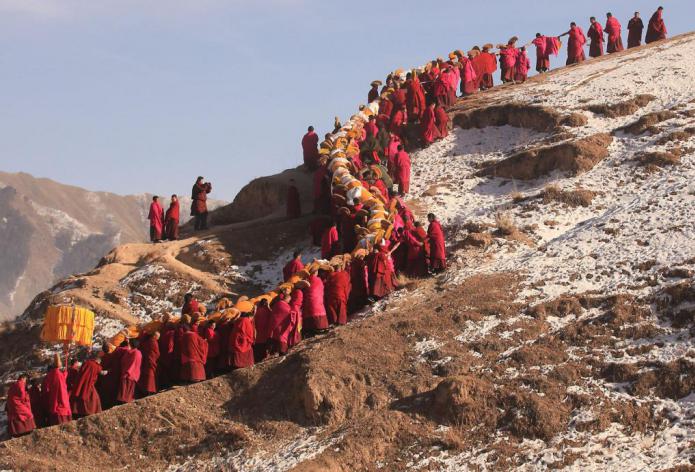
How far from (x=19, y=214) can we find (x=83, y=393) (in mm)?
76841

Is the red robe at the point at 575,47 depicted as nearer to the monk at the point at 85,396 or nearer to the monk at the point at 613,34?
the monk at the point at 613,34

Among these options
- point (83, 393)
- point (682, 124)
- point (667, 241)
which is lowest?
point (83, 393)

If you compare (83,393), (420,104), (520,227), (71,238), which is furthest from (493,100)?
(71,238)

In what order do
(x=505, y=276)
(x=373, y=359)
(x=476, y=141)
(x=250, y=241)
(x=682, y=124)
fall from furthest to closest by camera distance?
(x=476, y=141), (x=682, y=124), (x=250, y=241), (x=505, y=276), (x=373, y=359)

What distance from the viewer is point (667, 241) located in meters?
18.0

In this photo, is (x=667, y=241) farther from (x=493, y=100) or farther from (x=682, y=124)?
(x=493, y=100)

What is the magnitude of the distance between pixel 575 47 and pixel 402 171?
10.6 meters

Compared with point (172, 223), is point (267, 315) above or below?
below

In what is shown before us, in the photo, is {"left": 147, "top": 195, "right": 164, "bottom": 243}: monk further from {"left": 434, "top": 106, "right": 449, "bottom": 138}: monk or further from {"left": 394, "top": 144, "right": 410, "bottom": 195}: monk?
{"left": 434, "top": 106, "right": 449, "bottom": 138}: monk

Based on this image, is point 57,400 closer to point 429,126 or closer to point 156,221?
point 156,221

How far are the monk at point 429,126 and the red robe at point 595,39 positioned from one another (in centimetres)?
785

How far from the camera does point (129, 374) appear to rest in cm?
1578

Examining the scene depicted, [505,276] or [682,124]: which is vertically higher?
[682,124]

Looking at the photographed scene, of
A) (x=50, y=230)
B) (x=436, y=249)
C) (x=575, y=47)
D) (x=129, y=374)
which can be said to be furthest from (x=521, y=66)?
(x=50, y=230)
